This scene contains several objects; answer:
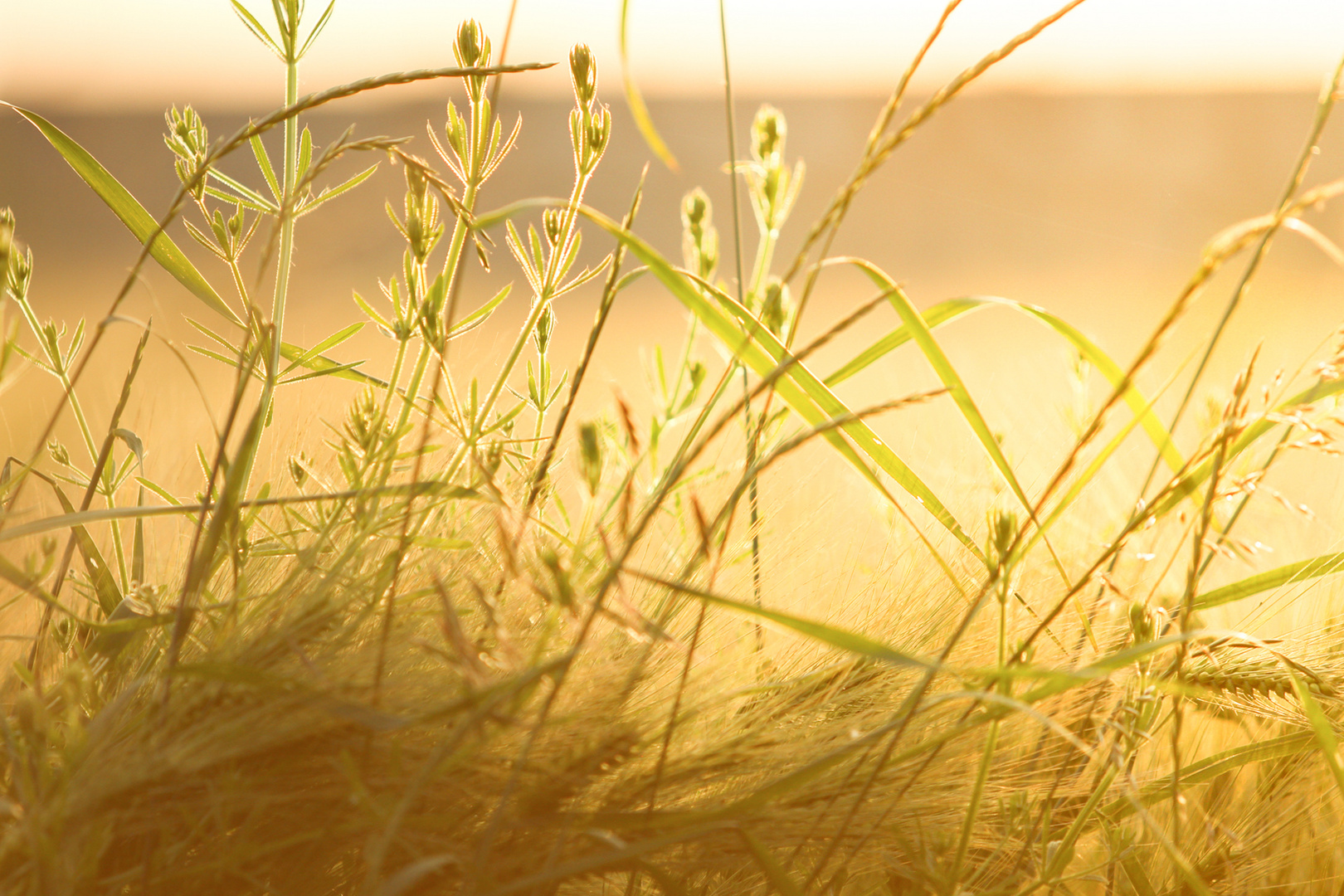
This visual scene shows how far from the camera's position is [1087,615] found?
456 mm

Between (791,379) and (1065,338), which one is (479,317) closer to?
(791,379)

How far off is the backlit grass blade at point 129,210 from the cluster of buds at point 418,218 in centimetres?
11

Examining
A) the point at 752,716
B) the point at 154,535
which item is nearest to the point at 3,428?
the point at 154,535

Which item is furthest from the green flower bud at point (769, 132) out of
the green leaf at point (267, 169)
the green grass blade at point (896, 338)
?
the green leaf at point (267, 169)

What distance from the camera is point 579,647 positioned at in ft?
0.84

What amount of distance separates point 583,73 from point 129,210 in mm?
227

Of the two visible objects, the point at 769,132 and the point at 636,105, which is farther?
the point at 769,132

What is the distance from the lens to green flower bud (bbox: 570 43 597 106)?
40 centimetres

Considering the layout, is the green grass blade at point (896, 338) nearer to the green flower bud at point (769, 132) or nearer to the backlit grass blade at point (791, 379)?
the backlit grass blade at point (791, 379)

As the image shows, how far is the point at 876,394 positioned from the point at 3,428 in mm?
561

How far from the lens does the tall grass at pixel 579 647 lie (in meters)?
0.30

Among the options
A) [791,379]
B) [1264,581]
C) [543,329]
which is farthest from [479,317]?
[1264,581]

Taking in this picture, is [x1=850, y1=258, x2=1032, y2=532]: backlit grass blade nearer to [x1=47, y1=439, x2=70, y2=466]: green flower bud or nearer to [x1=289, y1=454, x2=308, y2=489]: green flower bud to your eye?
[x1=289, y1=454, x2=308, y2=489]: green flower bud

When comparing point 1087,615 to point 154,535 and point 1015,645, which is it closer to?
point 1015,645
